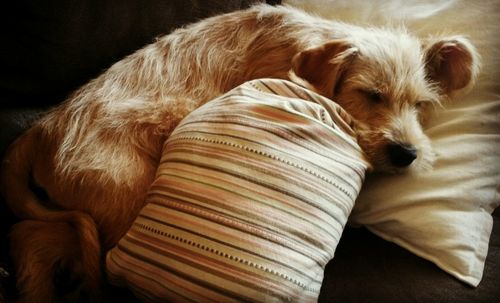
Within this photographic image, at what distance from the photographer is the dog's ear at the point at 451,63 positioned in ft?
3.92

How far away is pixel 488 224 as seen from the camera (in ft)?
3.32

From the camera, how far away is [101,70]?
4.39 feet

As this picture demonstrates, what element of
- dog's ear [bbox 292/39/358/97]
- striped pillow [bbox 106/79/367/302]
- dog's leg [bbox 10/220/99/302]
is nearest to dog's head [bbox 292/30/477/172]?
dog's ear [bbox 292/39/358/97]

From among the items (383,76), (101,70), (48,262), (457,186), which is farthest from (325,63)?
(48,262)

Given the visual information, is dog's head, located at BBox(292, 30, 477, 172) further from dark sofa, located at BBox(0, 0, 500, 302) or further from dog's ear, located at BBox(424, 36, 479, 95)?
dark sofa, located at BBox(0, 0, 500, 302)

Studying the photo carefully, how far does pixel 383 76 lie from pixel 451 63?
0.77 feet

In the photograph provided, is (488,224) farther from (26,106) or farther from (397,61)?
(26,106)

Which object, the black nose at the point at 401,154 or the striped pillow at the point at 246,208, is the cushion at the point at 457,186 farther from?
the striped pillow at the point at 246,208

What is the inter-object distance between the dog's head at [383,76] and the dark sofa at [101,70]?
1.09 ft

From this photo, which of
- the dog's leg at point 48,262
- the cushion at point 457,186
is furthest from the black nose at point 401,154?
the dog's leg at point 48,262

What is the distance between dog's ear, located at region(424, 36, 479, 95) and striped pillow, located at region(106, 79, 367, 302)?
0.47 metres

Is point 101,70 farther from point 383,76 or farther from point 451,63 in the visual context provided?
point 451,63

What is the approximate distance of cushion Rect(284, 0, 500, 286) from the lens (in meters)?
0.96

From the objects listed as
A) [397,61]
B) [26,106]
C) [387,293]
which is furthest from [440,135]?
[26,106]
